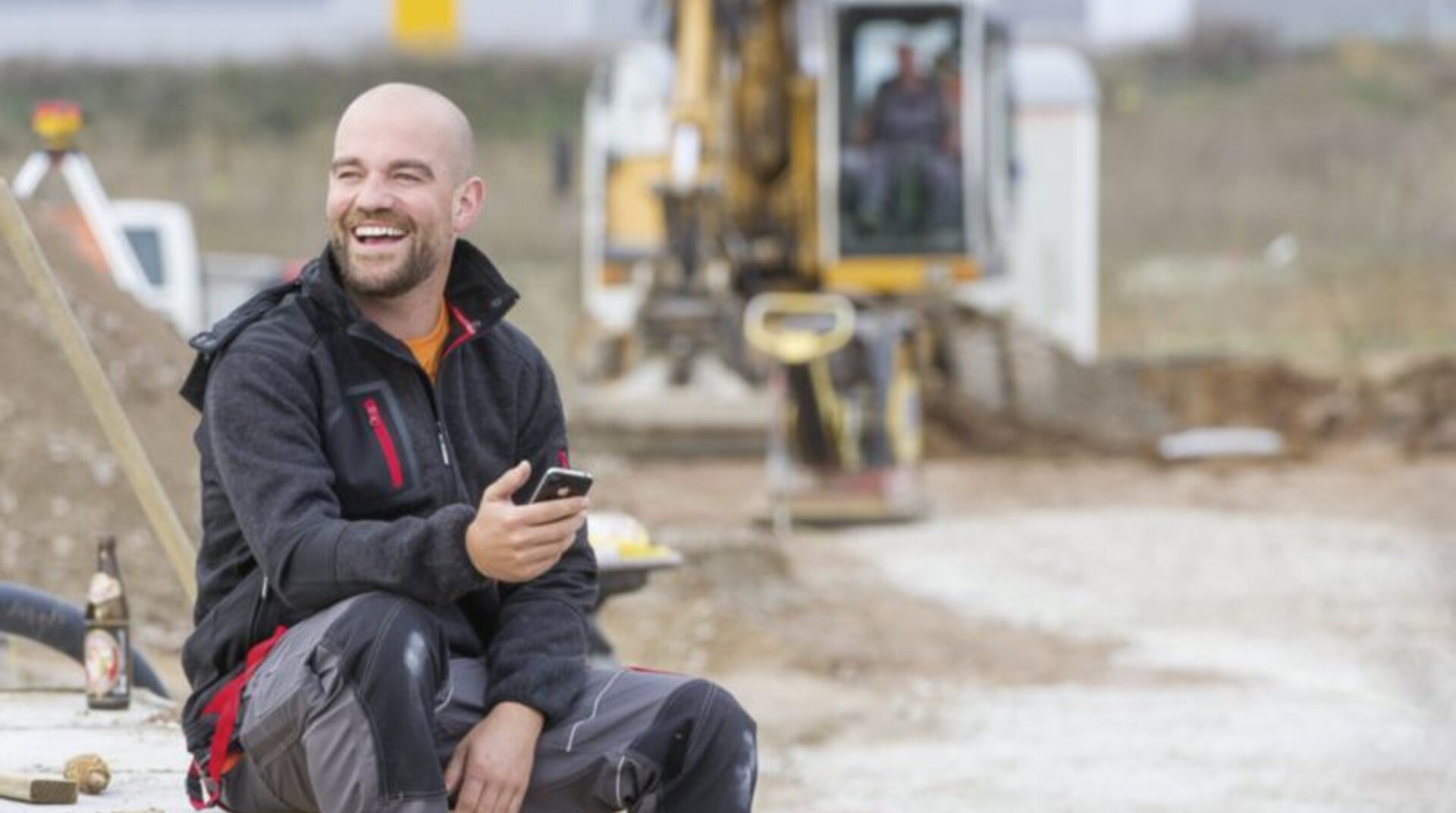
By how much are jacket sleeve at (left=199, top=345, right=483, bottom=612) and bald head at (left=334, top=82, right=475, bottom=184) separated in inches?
14.9

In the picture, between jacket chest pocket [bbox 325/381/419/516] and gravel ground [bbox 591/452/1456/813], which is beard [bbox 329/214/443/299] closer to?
jacket chest pocket [bbox 325/381/419/516]

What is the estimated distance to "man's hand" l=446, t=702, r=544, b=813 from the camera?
415cm

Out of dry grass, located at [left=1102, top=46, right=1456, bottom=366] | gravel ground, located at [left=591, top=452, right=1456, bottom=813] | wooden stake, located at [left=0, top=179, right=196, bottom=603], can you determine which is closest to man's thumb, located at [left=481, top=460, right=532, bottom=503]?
wooden stake, located at [left=0, top=179, right=196, bottom=603]

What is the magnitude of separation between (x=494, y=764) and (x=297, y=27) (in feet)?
151

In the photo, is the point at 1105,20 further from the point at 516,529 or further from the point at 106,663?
the point at 516,529

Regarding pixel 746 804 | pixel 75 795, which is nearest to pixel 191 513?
pixel 75 795

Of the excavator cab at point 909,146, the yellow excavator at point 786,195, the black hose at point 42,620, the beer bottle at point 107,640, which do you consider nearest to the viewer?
the beer bottle at point 107,640

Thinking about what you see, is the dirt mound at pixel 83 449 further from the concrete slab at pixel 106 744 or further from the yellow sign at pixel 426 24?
the yellow sign at pixel 426 24

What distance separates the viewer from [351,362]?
168 inches

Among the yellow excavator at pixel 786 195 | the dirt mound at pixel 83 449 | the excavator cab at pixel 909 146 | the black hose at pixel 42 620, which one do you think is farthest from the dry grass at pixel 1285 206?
the black hose at pixel 42 620

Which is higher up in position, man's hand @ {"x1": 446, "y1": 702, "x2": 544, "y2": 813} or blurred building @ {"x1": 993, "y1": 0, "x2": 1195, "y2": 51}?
man's hand @ {"x1": 446, "y1": 702, "x2": 544, "y2": 813}

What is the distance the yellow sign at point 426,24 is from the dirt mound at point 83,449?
3696 cm

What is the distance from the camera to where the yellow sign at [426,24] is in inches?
1876

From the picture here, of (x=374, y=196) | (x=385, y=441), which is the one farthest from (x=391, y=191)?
(x=385, y=441)
